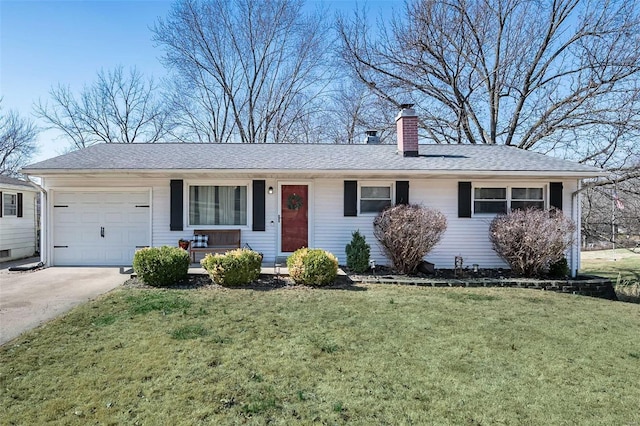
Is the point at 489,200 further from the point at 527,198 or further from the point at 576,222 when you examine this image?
the point at 576,222

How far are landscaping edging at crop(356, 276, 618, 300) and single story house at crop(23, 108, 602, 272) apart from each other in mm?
1155

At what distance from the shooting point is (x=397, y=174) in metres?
8.85

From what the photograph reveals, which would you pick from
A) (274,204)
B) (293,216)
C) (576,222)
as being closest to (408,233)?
(293,216)

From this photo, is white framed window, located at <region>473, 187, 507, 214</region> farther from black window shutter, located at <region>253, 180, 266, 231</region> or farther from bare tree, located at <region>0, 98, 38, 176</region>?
bare tree, located at <region>0, 98, 38, 176</region>

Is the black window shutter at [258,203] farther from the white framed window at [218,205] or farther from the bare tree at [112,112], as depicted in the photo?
the bare tree at [112,112]

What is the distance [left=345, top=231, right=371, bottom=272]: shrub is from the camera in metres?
8.40

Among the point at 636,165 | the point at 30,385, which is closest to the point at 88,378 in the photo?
the point at 30,385

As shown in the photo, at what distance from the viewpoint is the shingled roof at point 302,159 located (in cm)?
880

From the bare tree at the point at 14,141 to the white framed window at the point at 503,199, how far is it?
91.0ft

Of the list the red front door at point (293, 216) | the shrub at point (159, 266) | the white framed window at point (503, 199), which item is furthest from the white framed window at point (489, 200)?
the shrub at point (159, 266)

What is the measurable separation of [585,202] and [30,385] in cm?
1840

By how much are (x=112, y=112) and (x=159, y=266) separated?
20.8m

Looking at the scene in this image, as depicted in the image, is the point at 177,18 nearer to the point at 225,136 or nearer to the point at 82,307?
the point at 225,136

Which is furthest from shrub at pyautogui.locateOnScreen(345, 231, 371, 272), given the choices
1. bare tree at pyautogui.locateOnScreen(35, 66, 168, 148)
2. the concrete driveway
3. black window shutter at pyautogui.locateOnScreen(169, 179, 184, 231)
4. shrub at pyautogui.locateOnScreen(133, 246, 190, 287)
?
bare tree at pyautogui.locateOnScreen(35, 66, 168, 148)
